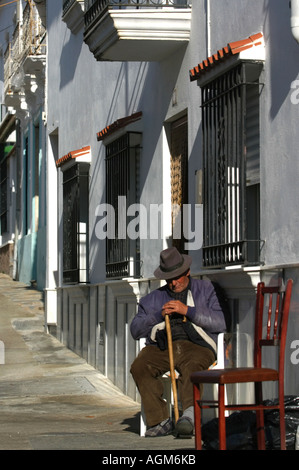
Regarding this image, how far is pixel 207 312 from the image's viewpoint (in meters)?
8.75

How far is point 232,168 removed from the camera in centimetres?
886

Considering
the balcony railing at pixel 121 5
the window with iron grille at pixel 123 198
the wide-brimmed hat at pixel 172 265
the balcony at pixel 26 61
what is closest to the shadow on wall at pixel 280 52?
the wide-brimmed hat at pixel 172 265

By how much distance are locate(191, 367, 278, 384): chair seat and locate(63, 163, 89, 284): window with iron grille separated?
878 centimetres

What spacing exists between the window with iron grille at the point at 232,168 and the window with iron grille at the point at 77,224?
19.8ft

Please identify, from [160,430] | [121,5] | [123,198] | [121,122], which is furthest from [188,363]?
[121,122]

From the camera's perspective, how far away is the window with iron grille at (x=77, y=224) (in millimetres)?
15352

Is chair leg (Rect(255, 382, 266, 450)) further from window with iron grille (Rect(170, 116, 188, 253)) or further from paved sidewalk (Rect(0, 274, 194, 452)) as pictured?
window with iron grille (Rect(170, 116, 188, 253))

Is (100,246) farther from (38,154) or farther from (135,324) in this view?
(38,154)

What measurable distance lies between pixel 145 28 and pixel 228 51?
86.8 inches

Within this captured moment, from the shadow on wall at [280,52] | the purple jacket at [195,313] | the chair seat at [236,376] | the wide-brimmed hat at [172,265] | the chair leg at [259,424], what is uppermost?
the shadow on wall at [280,52]

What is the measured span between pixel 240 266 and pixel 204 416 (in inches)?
54.1

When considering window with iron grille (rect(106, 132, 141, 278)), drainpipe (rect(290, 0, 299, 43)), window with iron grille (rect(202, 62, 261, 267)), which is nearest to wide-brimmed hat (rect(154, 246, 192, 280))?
window with iron grille (rect(202, 62, 261, 267))

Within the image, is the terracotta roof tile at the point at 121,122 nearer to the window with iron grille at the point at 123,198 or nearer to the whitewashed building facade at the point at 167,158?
the whitewashed building facade at the point at 167,158

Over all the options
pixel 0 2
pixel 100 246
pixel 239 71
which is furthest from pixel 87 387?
pixel 0 2
